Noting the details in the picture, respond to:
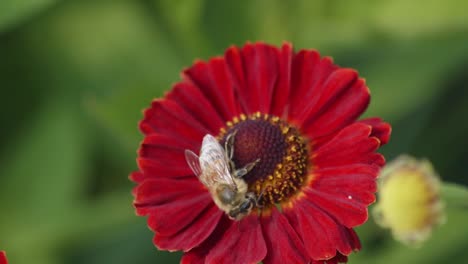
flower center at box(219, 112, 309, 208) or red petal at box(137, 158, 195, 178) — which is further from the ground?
red petal at box(137, 158, 195, 178)

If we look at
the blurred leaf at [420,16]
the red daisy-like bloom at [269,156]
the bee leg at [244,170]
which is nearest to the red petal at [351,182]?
the red daisy-like bloom at [269,156]

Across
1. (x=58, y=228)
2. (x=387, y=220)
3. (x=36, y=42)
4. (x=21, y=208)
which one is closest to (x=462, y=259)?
(x=387, y=220)

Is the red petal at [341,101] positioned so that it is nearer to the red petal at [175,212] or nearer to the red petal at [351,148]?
the red petal at [351,148]

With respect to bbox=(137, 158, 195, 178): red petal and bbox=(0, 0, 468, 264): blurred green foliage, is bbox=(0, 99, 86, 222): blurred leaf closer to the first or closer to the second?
bbox=(0, 0, 468, 264): blurred green foliage

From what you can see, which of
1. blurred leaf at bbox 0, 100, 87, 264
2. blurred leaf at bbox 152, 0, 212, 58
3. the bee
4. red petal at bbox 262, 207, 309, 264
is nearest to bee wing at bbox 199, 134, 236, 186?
the bee

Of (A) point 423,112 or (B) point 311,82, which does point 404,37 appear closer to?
(A) point 423,112

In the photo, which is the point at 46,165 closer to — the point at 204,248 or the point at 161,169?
the point at 161,169
